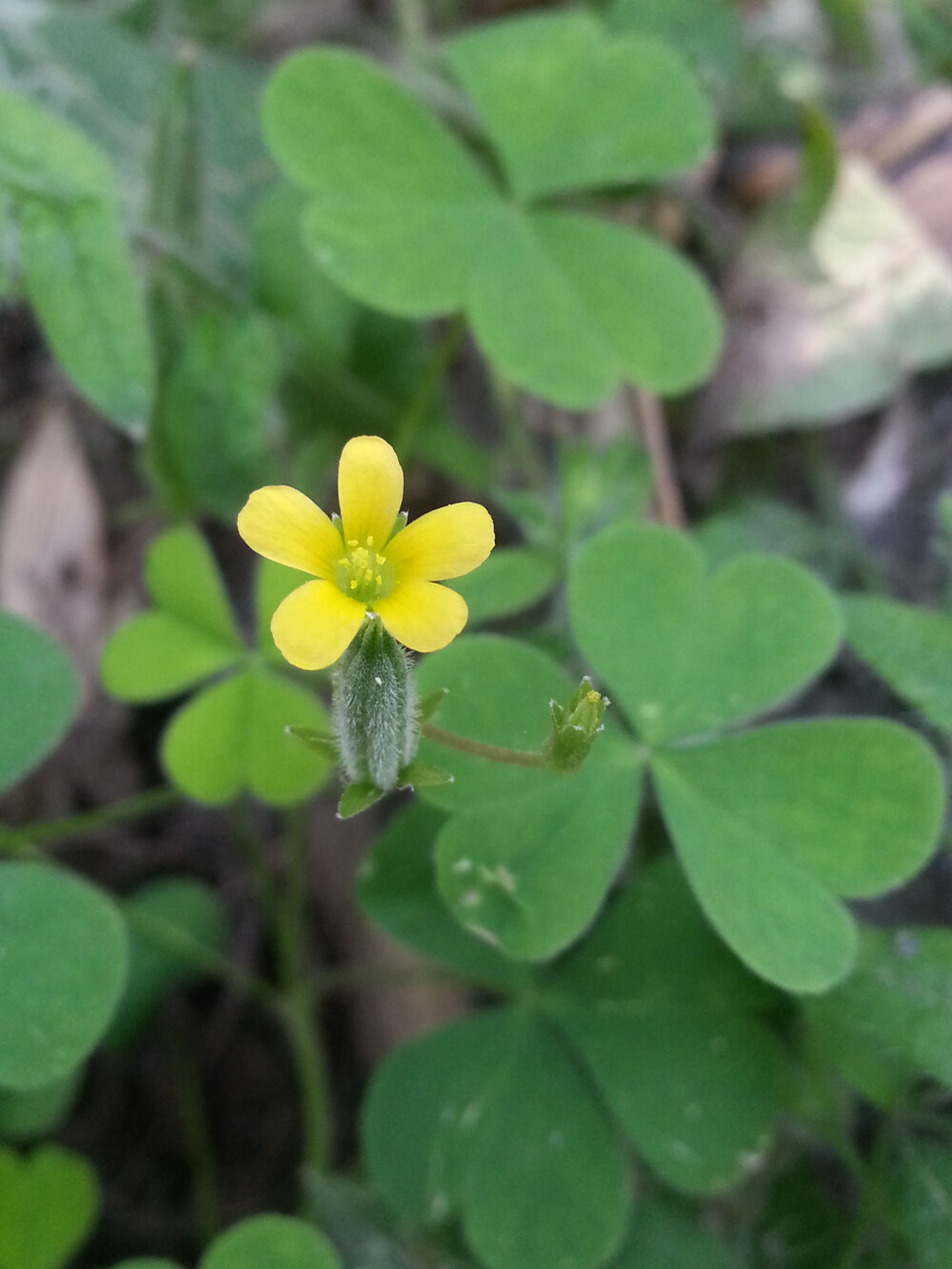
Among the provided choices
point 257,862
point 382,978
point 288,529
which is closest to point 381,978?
point 382,978

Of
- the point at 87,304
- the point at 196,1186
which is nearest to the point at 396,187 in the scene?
the point at 87,304

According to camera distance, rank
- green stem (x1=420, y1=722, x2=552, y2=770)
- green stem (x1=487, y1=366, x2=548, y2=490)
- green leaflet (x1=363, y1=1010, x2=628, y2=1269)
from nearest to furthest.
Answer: green stem (x1=420, y1=722, x2=552, y2=770) → green leaflet (x1=363, y1=1010, x2=628, y2=1269) → green stem (x1=487, y1=366, x2=548, y2=490)

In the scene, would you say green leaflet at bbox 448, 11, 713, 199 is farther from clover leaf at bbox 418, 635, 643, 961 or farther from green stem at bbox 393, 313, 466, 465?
clover leaf at bbox 418, 635, 643, 961

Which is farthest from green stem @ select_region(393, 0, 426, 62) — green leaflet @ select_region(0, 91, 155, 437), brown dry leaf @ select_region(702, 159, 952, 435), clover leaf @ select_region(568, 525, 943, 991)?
clover leaf @ select_region(568, 525, 943, 991)

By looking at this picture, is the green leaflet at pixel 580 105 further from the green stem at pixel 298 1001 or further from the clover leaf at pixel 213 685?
the green stem at pixel 298 1001

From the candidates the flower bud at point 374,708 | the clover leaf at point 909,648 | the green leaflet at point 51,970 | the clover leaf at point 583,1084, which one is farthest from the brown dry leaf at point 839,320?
the green leaflet at point 51,970

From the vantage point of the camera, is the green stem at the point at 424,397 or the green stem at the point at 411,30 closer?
the green stem at the point at 424,397
